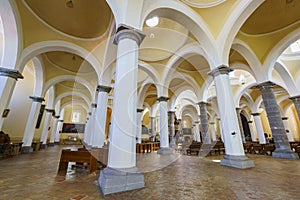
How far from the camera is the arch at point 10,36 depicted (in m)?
4.83

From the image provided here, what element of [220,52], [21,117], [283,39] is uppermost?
[283,39]

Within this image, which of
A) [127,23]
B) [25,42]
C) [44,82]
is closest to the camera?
[127,23]

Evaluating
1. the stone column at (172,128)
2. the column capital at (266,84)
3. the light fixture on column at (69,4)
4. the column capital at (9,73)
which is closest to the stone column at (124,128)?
the light fixture on column at (69,4)

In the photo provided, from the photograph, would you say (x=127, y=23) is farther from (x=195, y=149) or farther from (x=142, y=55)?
(x=195, y=149)

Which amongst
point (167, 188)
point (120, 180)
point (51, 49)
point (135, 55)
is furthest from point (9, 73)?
point (167, 188)

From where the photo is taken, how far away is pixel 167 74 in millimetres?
8359

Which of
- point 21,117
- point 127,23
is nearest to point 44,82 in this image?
point 21,117

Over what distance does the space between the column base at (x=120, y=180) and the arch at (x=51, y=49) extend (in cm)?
562

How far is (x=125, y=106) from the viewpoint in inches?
110

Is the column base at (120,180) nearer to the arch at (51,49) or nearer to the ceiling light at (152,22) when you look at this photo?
the arch at (51,49)

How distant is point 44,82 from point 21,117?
3.42 meters

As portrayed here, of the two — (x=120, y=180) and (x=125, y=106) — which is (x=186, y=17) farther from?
(x=120, y=180)

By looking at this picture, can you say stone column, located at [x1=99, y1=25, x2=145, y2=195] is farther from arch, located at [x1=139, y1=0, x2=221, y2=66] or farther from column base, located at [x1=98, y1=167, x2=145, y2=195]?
arch, located at [x1=139, y1=0, x2=221, y2=66]

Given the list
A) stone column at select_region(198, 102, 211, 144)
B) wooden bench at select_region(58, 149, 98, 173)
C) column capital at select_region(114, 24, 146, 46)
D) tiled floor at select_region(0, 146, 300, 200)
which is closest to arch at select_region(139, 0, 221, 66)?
column capital at select_region(114, 24, 146, 46)
